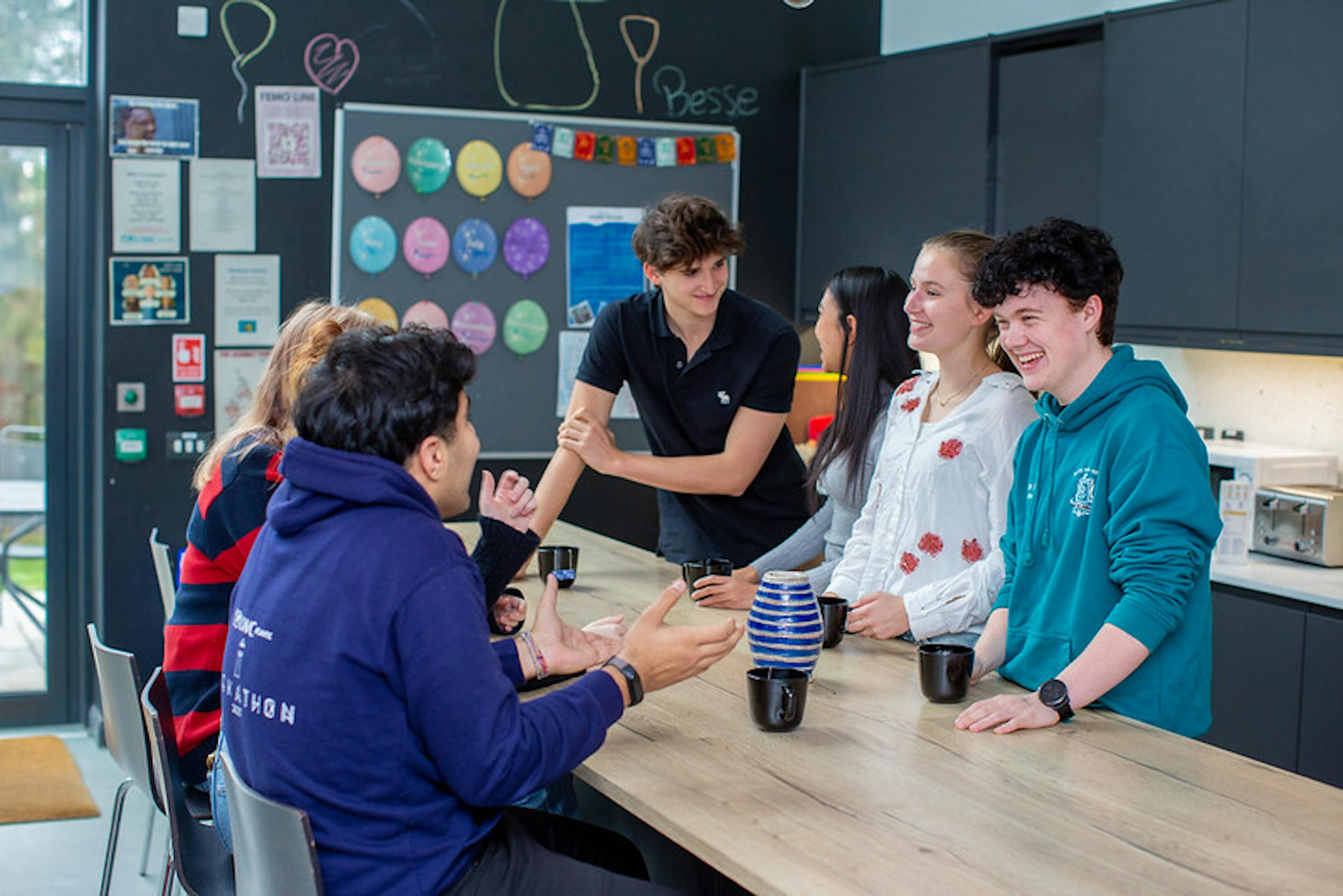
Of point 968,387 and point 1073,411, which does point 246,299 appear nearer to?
point 968,387

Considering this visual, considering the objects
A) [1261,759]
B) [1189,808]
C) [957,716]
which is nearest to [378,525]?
[957,716]

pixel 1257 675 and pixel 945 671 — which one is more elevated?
pixel 945 671

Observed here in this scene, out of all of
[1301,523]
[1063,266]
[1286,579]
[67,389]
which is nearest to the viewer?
[1063,266]

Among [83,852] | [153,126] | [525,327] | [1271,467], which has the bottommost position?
[83,852]

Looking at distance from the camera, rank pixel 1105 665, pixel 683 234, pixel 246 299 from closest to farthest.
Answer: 1. pixel 1105 665
2. pixel 683 234
3. pixel 246 299

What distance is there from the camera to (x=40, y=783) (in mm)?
4316

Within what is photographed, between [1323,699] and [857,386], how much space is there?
153cm

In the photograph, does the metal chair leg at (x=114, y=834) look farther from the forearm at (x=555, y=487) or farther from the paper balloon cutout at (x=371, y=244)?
the paper balloon cutout at (x=371, y=244)

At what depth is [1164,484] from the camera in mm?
1908

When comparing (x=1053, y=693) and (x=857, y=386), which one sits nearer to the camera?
(x=1053, y=693)

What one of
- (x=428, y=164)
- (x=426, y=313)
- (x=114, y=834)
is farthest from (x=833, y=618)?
(x=428, y=164)

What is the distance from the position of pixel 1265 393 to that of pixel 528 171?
2.45 meters

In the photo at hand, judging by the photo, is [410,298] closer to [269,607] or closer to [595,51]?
[595,51]

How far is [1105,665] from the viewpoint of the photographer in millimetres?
1906
